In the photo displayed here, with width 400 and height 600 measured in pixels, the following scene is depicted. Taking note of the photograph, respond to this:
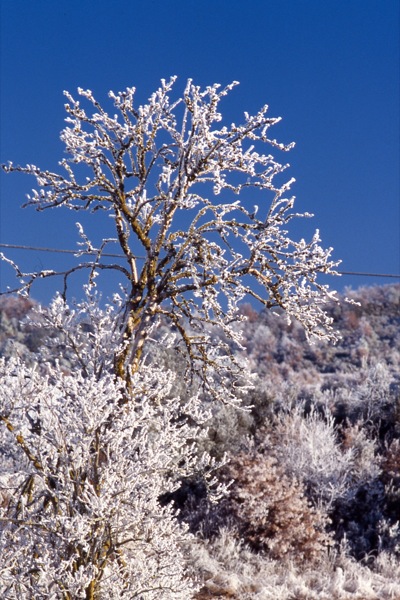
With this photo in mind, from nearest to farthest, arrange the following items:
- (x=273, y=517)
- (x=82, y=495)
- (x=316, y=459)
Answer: (x=82, y=495) → (x=273, y=517) → (x=316, y=459)

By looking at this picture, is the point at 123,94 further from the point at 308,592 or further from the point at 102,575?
the point at 308,592

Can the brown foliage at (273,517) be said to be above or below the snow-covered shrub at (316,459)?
below

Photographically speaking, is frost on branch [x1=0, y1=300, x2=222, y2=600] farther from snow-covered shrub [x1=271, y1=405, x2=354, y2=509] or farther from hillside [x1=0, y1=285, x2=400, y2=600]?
snow-covered shrub [x1=271, y1=405, x2=354, y2=509]

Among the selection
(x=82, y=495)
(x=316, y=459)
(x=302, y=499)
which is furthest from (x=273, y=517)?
(x=82, y=495)

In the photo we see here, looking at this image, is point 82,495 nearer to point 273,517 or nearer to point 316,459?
point 273,517

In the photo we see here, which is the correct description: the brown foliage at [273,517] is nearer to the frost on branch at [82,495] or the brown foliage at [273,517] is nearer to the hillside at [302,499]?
the hillside at [302,499]

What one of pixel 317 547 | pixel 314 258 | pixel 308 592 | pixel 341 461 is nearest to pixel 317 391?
pixel 341 461

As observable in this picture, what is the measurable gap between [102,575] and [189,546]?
598 cm

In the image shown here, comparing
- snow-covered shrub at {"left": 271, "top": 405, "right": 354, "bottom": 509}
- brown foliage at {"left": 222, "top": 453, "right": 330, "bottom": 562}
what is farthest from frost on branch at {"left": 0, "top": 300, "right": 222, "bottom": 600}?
snow-covered shrub at {"left": 271, "top": 405, "right": 354, "bottom": 509}

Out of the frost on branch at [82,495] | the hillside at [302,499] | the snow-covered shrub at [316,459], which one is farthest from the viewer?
the snow-covered shrub at [316,459]

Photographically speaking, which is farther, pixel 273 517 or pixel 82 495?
pixel 273 517

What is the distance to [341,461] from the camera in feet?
44.7

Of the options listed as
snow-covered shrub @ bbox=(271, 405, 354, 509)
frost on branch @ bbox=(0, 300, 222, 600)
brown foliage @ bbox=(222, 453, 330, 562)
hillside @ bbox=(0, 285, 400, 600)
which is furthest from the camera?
snow-covered shrub @ bbox=(271, 405, 354, 509)

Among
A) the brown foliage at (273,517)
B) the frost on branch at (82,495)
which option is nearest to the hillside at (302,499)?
the brown foliage at (273,517)
